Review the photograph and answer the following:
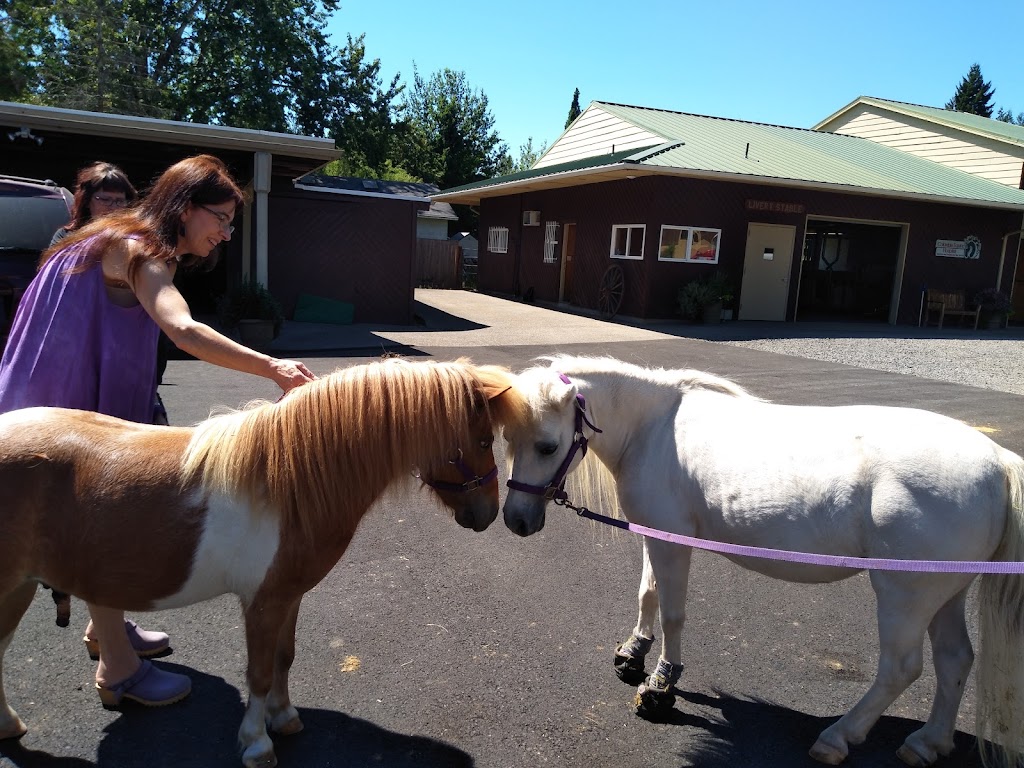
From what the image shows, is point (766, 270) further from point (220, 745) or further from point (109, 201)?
point (220, 745)

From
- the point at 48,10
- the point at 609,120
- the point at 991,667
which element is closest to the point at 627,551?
the point at 991,667

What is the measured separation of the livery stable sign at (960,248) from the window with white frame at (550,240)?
10.7 m

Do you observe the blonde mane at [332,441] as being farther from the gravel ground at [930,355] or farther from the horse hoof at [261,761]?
the gravel ground at [930,355]

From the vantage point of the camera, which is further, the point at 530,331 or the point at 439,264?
the point at 439,264

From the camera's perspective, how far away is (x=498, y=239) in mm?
25375

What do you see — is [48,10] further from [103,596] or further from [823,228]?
[103,596]

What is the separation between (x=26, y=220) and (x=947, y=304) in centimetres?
2079

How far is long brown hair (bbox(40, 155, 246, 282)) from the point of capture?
A: 222 centimetres

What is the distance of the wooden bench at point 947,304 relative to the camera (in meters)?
19.0

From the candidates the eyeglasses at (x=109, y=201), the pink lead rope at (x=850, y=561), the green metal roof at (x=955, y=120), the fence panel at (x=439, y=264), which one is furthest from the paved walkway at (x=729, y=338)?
the pink lead rope at (x=850, y=561)

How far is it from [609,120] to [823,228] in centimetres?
769

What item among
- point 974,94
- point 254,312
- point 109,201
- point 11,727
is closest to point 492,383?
point 109,201

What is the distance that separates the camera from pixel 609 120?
21203 mm

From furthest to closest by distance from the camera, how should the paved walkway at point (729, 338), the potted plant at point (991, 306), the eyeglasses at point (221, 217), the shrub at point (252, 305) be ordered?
the potted plant at point (991, 306)
the paved walkway at point (729, 338)
the shrub at point (252, 305)
the eyeglasses at point (221, 217)
